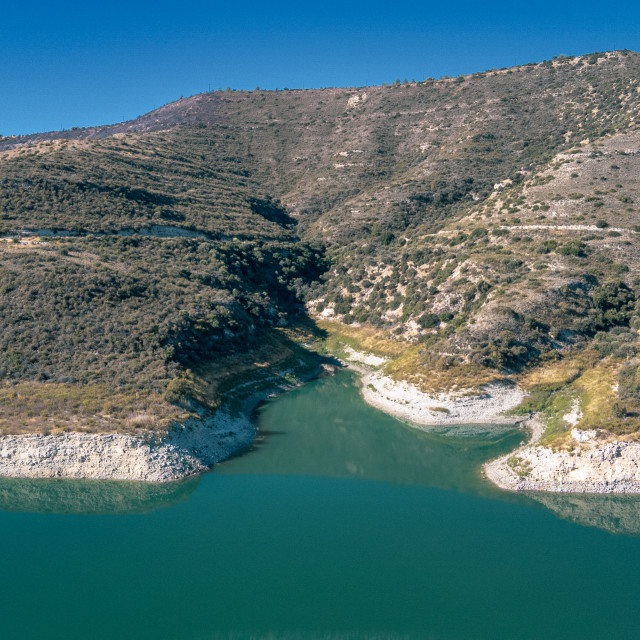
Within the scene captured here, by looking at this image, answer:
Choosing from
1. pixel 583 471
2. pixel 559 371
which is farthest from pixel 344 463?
pixel 559 371

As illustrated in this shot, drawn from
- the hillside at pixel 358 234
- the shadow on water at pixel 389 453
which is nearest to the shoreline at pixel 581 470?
the shadow on water at pixel 389 453

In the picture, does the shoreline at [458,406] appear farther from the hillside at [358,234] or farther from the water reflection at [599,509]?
the water reflection at [599,509]

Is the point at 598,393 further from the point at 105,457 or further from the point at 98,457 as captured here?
the point at 98,457

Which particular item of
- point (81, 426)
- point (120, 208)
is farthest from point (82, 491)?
point (120, 208)

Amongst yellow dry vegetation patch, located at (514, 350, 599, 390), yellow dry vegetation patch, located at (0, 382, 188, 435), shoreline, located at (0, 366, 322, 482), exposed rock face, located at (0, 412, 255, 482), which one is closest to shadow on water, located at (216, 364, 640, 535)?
shoreline, located at (0, 366, 322, 482)

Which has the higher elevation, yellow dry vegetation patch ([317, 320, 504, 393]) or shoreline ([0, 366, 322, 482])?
yellow dry vegetation patch ([317, 320, 504, 393])

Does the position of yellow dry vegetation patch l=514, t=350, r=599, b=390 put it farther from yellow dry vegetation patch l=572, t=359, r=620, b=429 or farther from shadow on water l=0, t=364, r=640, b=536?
shadow on water l=0, t=364, r=640, b=536
